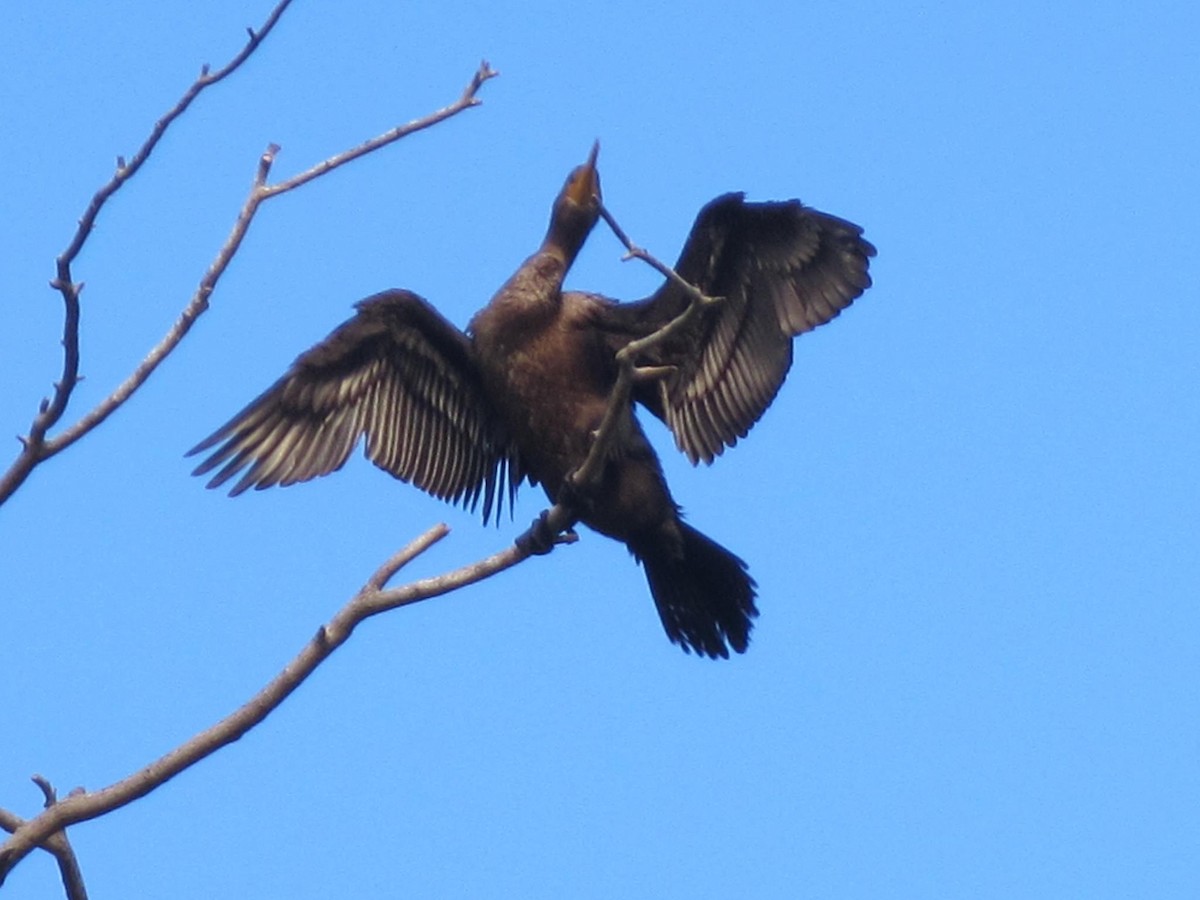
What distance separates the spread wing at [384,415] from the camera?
605 centimetres

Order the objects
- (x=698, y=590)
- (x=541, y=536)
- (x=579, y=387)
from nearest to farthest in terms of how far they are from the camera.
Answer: (x=541, y=536) → (x=579, y=387) → (x=698, y=590)

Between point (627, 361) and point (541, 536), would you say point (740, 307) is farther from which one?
point (627, 361)

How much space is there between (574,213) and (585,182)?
0.52ft

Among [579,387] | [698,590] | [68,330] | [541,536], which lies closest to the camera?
[68,330]

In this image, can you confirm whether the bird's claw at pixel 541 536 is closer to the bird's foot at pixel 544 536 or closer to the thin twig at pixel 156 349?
the bird's foot at pixel 544 536

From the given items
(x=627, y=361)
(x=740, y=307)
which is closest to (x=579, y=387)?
(x=740, y=307)

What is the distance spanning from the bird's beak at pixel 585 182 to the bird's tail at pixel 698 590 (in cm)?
122

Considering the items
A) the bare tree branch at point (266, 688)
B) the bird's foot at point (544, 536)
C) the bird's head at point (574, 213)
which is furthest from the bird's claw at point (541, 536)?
the bird's head at point (574, 213)

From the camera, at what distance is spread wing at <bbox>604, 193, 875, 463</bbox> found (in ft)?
20.2

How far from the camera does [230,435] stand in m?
6.00

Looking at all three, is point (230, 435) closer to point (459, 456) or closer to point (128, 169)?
point (459, 456)

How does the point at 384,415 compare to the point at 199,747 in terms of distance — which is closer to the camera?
the point at 199,747

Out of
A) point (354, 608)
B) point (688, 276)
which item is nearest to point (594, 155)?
point (688, 276)

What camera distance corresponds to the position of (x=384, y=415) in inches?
256
